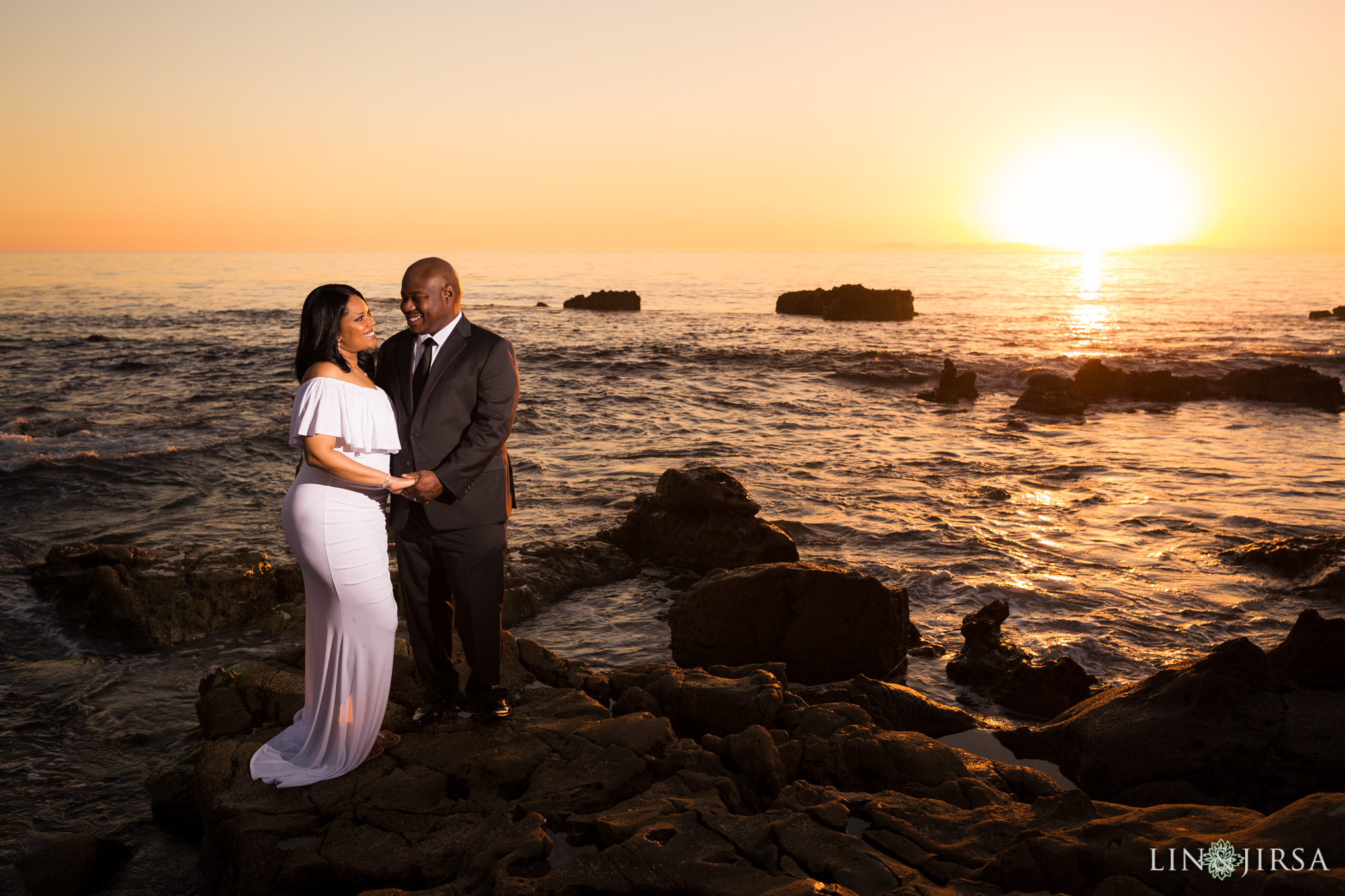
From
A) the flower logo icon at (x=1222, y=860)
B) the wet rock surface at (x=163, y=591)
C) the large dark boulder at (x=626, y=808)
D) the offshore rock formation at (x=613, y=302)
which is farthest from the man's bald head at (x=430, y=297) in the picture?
the offshore rock formation at (x=613, y=302)

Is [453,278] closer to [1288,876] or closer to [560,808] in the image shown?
[560,808]

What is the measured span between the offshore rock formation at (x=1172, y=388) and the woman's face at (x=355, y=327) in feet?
62.4

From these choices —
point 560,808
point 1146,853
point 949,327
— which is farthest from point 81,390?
point 949,327

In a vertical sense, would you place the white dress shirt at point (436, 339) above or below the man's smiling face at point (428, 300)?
below

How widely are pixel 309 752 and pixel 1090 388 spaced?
22502 millimetres

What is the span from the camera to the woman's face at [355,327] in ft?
12.0

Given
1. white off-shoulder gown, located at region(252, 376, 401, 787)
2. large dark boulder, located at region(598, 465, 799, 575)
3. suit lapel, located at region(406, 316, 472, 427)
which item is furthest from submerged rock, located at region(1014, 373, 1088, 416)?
white off-shoulder gown, located at region(252, 376, 401, 787)

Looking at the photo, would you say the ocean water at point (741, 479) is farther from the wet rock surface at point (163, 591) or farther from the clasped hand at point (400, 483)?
the clasped hand at point (400, 483)

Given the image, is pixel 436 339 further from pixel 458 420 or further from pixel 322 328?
pixel 322 328

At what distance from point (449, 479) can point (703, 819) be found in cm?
206

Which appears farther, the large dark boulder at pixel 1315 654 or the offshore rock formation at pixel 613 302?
the offshore rock formation at pixel 613 302

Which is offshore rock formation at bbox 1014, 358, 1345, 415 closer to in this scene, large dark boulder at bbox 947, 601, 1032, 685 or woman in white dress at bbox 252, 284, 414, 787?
large dark boulder at bbox 947, 601, 1032, 685

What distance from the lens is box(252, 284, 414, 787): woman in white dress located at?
11.9 ft

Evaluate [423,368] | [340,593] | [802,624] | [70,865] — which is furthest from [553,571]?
[70,865]
